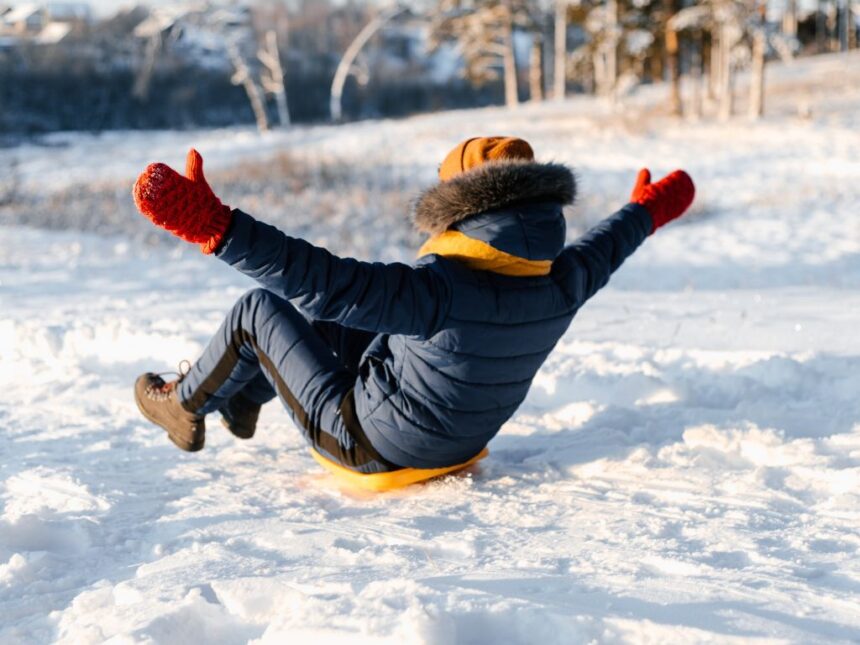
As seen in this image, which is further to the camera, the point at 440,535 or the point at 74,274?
the point at 74,274

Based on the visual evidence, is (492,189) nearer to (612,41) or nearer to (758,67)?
(758,67)

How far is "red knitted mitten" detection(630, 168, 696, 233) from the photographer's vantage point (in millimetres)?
3273

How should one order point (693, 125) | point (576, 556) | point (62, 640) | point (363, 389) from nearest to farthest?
point (62, 640) < point (576, 556) < point (363, 389) < point (693, 125)

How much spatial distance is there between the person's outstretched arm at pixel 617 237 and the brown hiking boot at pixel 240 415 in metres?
1.33

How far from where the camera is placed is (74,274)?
26.0 ft

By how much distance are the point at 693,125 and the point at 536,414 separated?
18.7m

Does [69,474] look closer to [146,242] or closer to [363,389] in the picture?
[363,389]

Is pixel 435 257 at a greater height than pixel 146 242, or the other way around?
pixel 435 257

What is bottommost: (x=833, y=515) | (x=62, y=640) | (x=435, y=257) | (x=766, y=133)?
(x=766, y=133)

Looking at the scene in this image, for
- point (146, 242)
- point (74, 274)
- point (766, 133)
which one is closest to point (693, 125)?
point (766, 133)

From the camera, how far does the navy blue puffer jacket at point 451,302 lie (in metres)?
2.26

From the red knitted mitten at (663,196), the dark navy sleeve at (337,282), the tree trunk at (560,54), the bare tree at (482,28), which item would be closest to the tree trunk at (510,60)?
the bare tree at (482,28)

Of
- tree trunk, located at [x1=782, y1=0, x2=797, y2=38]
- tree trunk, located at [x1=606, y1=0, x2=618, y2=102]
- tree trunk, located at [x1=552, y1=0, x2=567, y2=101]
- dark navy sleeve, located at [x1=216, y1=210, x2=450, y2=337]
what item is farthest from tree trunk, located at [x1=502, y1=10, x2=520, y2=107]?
dark navy sleeve, located at [x1=216, y1=210, x2=450, y2=337]

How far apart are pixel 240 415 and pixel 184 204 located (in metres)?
1.35
